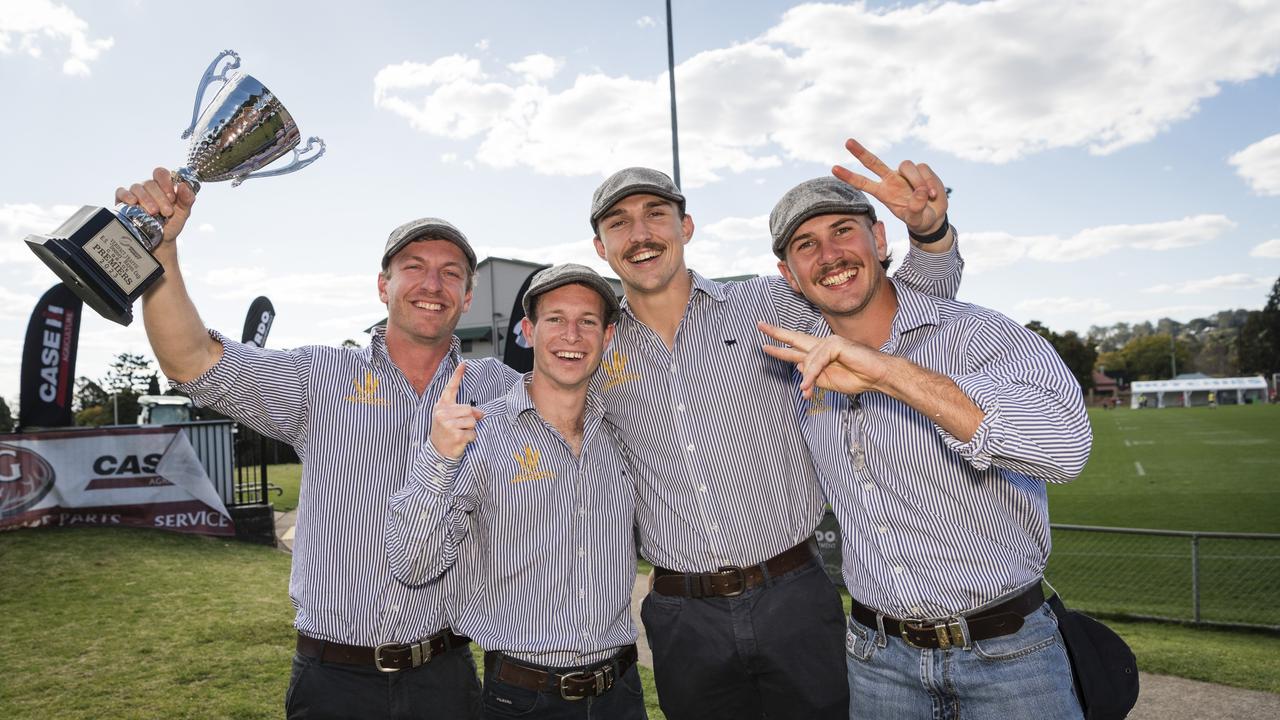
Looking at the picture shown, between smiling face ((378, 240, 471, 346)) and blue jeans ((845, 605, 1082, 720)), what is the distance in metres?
2.16

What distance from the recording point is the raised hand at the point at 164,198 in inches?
114

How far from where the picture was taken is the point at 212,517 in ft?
46.4

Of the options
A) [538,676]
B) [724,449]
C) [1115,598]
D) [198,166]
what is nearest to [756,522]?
[724,449]

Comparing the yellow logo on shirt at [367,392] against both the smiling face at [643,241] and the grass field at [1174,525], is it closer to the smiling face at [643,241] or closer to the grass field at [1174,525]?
the smiling face at [643,241]

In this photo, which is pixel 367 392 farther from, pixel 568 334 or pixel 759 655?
pixel 759 655

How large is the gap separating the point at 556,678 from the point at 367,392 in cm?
143

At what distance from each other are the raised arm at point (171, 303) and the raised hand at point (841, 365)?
2.26m

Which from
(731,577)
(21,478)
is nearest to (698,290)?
(731,577)

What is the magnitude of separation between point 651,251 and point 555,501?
48.6 inches

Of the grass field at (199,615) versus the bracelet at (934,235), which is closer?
the bracelet at (934,235)

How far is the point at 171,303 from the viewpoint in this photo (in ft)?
10.1

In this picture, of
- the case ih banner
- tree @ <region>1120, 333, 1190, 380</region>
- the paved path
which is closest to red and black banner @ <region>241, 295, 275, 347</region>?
the case ih banner

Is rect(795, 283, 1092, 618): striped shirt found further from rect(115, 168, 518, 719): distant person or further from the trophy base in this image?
the trophy base

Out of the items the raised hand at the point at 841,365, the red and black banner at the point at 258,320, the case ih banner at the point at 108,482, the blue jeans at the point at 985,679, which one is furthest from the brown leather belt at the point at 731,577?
the red and black banner at the point at 258,320
